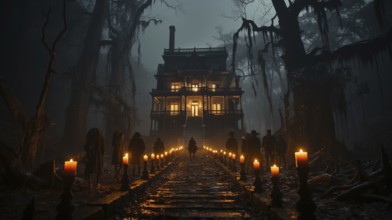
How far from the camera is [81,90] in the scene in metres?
17.6

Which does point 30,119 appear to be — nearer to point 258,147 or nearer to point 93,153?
point 93,153

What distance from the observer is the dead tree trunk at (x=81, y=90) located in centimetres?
1712

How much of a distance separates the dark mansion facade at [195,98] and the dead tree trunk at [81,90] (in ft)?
47.1

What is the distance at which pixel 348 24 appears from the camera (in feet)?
92.6

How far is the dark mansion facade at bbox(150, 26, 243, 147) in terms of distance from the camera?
3319cm

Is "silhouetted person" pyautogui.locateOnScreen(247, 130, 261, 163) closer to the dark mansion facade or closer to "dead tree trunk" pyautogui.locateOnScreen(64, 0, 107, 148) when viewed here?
"dead tree trunk" pyautogui.locateOnScreen(64, 0, 107, 148)

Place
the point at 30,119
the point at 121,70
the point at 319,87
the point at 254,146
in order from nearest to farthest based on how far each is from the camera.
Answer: the point at 30,119 → the point at 254,146 → the point at 319,87 → the point at 121,70

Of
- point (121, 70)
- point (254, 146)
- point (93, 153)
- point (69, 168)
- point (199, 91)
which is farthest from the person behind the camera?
point (199, 91)

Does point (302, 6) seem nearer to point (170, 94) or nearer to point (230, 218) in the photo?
point (230, 218)

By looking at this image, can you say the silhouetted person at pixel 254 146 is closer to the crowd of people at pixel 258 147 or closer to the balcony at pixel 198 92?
the crowd of people at pixel 258 147

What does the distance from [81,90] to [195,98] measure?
914 inches

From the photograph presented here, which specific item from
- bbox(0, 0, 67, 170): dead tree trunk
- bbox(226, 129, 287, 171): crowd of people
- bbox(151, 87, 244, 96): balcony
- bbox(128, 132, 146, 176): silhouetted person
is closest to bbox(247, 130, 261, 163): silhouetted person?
bbox(226, 129, 287, 171): crowd of people

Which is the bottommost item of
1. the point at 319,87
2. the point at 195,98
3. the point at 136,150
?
the point at 136,150

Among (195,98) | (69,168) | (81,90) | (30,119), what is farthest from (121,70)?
(69,168)
